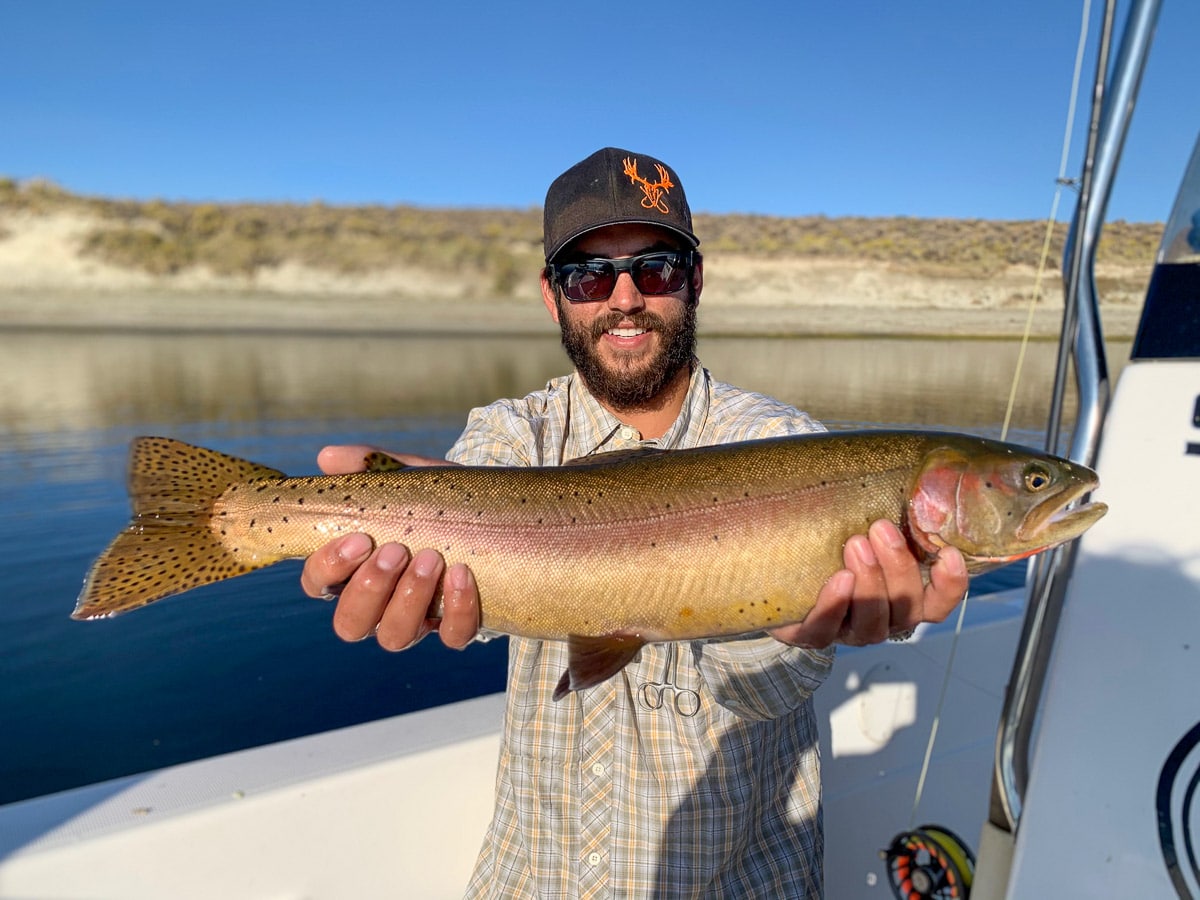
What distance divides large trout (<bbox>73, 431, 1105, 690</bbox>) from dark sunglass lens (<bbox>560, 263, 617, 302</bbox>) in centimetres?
93

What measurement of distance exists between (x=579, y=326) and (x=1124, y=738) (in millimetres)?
2422

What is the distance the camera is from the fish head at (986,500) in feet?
7.84

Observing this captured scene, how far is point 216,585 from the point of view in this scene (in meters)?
7.14

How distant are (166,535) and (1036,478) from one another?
3.06 meters

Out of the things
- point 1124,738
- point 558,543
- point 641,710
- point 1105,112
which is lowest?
point 641,710

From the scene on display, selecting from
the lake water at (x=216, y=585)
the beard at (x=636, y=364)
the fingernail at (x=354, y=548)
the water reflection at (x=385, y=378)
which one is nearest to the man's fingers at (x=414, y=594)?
the fingernail at (x=354, y=548)

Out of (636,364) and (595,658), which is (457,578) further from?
(636,364)

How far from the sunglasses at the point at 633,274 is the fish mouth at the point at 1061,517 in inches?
66.1

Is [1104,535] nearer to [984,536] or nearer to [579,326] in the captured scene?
[984,536]

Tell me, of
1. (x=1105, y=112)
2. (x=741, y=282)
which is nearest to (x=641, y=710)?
(x=1105, y=112)

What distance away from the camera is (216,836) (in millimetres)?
2566

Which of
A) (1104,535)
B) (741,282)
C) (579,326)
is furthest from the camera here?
(741,282)

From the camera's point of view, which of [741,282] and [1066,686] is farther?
[741,282]

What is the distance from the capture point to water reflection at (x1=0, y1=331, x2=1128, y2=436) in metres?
17.7
